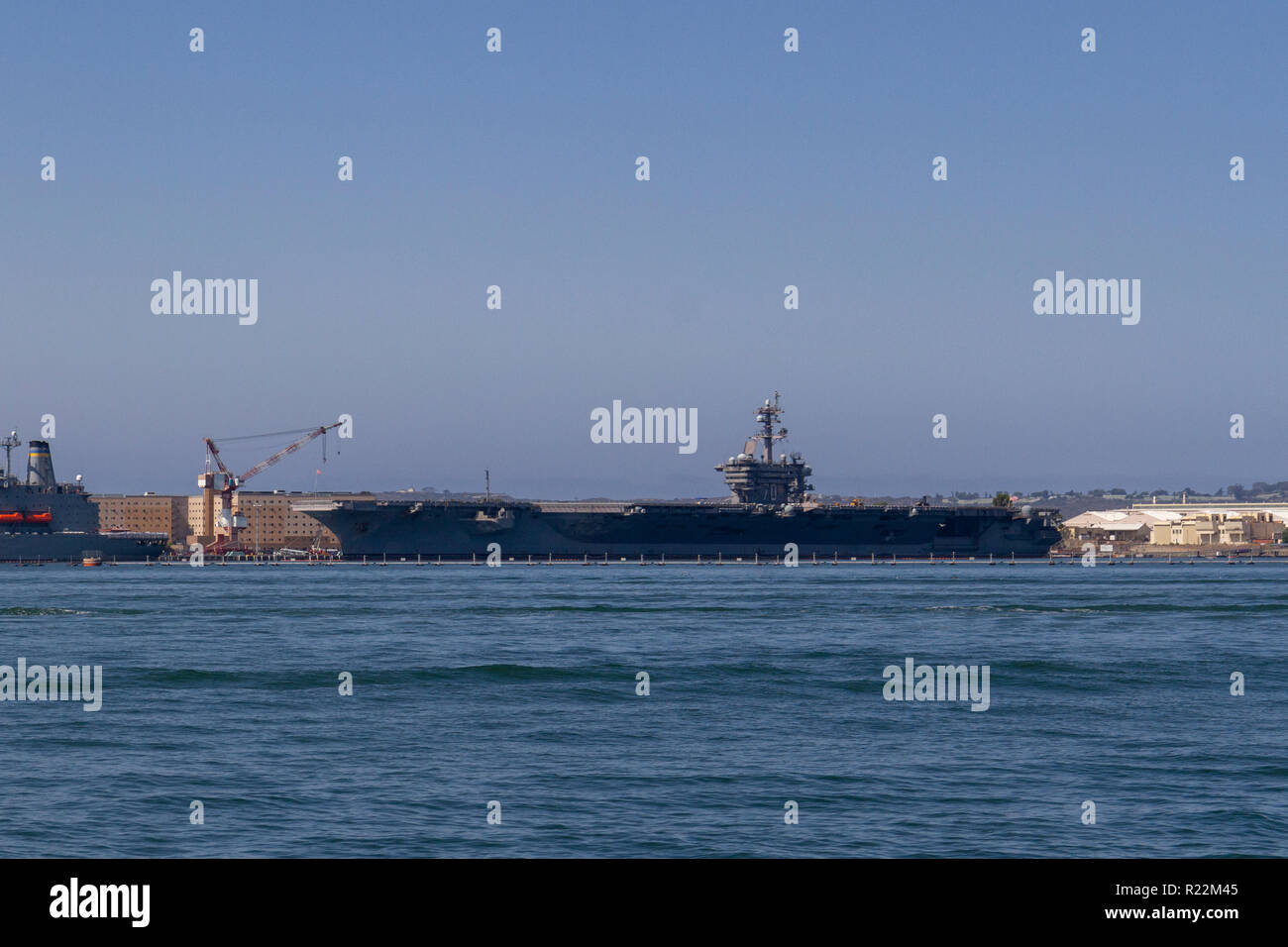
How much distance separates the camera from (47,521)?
9869 cm

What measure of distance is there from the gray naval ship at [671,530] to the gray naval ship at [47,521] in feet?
54.7

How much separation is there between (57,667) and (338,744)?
40.5ft

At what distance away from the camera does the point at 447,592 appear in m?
60.3

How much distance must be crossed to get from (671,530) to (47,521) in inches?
1795

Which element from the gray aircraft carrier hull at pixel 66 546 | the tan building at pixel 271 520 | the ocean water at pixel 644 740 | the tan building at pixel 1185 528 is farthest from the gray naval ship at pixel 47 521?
the tan building at pixel 1185 528

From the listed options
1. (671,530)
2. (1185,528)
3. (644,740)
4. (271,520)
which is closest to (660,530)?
(671,530)

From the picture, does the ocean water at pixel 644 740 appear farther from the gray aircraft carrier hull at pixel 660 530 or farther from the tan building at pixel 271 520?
the tan building at pixel 271 520

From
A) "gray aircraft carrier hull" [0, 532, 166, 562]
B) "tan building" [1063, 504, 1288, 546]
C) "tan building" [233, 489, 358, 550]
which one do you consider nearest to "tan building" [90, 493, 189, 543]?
"tan building" [233, 489, 358, 550]

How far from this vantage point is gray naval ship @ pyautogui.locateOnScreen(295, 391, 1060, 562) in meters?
98.8

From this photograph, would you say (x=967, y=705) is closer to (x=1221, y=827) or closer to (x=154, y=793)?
(x=1221, y=827)

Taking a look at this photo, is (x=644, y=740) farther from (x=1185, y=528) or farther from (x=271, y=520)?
(x=271, y=520)
